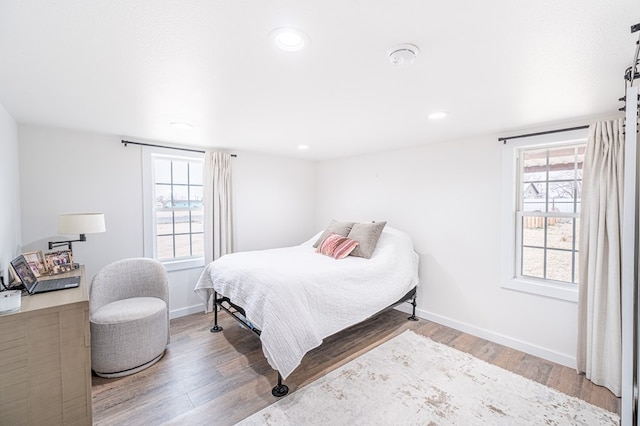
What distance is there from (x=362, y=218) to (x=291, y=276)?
218 cm

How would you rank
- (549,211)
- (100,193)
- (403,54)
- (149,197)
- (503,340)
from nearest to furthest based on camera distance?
(403,54)
(549,211)
(503,340)
(100,193)
(149,197)

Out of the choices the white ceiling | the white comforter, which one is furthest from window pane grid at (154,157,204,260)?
the white ceiling


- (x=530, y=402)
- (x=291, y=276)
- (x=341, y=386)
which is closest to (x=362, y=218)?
(x=291, y=276)

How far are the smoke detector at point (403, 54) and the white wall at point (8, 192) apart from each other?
292 centimetres

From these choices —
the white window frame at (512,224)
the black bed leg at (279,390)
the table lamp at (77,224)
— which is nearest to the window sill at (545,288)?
the white window frame at (512,224)

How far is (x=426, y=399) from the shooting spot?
7.03 feet

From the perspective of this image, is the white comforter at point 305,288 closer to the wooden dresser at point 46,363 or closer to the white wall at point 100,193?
the white wall at point 100,193

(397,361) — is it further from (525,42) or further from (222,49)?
(222,49)

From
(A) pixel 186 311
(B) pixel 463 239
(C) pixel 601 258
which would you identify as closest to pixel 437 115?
(B) pixel 463 239

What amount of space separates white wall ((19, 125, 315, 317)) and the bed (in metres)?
0.91

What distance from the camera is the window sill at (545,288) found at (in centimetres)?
261

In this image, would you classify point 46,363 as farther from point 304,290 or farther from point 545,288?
point 545,288

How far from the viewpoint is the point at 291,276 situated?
8.14 feet

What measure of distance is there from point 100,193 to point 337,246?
2.82m
